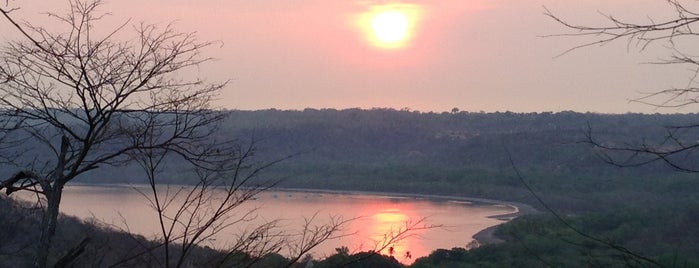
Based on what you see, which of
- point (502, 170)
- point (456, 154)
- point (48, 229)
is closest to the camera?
point (48, 229)

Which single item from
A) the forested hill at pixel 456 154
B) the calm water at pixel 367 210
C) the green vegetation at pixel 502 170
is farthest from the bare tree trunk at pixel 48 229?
the forested hill at pixel 456 154

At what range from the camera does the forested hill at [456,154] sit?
5084cm

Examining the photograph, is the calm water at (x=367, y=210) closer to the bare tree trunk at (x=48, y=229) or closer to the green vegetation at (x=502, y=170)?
the green vegetation at (x=502, y=170)

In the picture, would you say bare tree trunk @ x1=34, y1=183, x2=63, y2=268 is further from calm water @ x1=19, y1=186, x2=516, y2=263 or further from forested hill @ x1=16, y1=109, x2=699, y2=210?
forested hill @ x1=16, y1=109, x2=699, y2=210

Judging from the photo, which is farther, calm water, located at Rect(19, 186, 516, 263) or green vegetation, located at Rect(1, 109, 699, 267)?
calm water, located at Rect(19, 186, 516, 263)

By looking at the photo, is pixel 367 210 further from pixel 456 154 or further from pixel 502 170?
pixel 456 154

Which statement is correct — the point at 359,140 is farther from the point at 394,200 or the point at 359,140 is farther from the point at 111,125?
the point at 111,125

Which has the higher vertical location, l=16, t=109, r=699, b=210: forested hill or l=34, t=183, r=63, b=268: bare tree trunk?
l=16, t=109, r=699, b=210: forested hill

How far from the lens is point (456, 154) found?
236ft

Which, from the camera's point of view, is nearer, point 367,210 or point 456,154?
point 367,210

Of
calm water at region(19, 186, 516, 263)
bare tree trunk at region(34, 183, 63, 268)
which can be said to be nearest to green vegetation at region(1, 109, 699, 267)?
calm water at region(19, 186, 516, 263)

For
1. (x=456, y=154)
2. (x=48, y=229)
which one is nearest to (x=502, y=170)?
(x=456, y=154)

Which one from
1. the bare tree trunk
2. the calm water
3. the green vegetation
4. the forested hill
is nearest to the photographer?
the bare tree trunk

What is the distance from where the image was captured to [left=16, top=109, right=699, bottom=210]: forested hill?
50.8m
